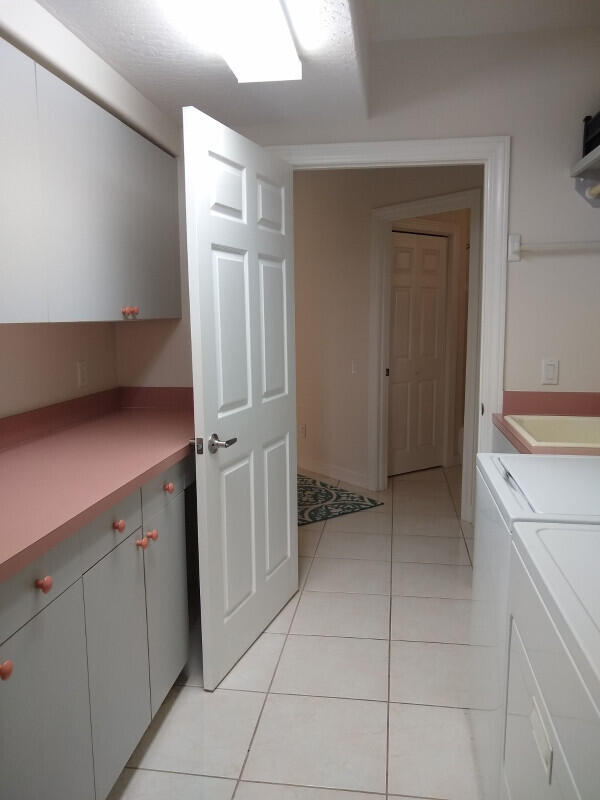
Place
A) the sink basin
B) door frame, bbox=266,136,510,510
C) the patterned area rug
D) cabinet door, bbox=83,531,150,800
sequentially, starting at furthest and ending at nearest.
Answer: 1. the patterned area rug
2. door frame, bbox=266,136,510,510
3. the sink basin
4. cabinet door, bbox=83,531,150,800

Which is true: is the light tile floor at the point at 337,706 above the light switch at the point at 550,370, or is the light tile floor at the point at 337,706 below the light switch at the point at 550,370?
below

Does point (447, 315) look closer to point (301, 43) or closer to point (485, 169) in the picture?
point (485, 169)

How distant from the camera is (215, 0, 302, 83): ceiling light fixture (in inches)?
67.2

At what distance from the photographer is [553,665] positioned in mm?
916

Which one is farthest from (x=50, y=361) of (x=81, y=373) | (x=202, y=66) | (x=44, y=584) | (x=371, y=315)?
(x=371, y=315)

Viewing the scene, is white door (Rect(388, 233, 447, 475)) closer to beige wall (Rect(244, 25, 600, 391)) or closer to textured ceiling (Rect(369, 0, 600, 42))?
beige wall (Rect(244, 25, 600, 391))

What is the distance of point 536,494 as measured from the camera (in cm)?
144

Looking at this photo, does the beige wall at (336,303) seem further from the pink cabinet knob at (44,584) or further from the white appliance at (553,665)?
the pink cabinet knob at (44,584)

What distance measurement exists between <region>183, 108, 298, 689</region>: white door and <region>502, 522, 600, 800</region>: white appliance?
45.3 inches

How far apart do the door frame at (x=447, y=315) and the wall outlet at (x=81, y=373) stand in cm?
209

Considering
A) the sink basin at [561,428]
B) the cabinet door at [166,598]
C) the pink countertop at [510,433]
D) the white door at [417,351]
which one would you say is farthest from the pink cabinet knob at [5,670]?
the white door at [417,351]

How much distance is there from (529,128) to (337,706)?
8.06 feet

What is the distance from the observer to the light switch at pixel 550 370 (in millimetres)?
2674

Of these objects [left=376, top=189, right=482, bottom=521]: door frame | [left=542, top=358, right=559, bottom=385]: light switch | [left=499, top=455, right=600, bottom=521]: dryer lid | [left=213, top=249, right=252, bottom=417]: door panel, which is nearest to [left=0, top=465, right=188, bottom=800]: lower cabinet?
[left=213, top=249, right=252, bottom=417]: door panel
